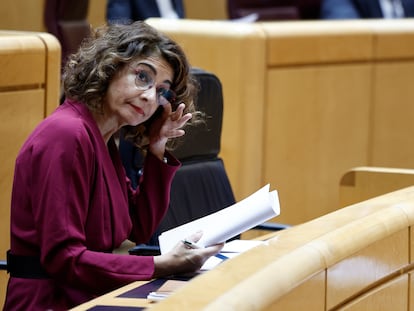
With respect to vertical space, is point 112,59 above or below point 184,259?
above

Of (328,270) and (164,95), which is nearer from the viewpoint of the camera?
(328,270)

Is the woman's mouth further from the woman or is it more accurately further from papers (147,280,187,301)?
papers (147,280,187,301)

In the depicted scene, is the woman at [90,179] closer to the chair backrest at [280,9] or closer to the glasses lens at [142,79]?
the glasses lens at [142,79]

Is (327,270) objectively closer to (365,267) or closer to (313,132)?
(365,267)

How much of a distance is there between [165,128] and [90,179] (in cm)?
25

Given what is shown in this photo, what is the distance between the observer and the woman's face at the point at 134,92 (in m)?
1.86

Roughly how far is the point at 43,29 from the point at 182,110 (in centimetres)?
223

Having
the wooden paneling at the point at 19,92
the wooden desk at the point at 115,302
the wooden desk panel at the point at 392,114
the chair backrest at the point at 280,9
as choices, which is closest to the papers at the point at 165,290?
the wooden desk at the point at 115,302

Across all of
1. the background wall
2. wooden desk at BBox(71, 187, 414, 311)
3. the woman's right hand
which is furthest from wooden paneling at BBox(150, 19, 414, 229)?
the woman's right hand

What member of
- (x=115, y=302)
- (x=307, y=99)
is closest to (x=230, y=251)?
(x=115, y=302)

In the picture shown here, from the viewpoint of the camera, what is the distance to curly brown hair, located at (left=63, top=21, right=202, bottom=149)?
6.09 ft

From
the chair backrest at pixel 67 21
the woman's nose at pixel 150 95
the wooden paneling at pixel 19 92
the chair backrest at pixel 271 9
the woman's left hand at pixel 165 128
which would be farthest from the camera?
the chair backrest at pixel 271 9

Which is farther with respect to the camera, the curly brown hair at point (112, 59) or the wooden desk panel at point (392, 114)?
the wooden desk panel at point (392, 114)

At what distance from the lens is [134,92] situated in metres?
1.85
